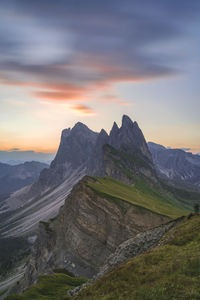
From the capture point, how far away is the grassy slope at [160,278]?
61.0ft

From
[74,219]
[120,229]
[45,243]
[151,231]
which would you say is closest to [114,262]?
[151,231]

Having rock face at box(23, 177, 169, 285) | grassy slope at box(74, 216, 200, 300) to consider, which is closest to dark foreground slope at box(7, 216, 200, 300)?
grassy slope at box(74, 216, 200, 300)

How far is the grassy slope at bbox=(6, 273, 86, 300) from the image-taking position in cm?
3170

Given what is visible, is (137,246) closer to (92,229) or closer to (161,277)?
(161,277)

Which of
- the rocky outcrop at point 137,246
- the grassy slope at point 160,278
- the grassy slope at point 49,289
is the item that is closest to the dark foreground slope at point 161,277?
the grassy slope at point 160,278

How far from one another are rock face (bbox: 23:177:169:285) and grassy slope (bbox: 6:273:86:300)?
3860 centimetres

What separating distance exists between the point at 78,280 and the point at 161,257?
25.0 m

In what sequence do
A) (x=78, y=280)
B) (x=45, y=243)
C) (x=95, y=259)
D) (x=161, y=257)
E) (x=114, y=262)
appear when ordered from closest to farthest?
(x=161, y=257) → (x=114, y=262) → (x=78, y=280) → (x=95, y=259) → (x=45, y=243)

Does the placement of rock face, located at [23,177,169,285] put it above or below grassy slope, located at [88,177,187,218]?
below

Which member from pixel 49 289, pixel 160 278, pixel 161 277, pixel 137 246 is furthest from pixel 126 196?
pixel 160 278

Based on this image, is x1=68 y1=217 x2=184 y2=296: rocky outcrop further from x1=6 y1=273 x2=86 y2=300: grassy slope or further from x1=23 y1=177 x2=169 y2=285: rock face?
x1=23 y1=177 x2=169 y2=285: rock face

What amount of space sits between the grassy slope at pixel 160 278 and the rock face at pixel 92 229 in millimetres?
55088

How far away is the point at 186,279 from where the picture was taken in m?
19.8

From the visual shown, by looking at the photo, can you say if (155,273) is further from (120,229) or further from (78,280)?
(120,229)
